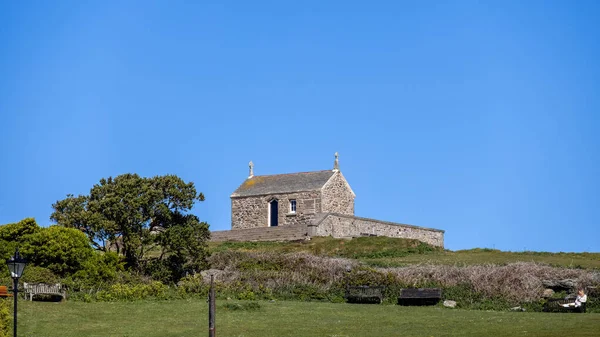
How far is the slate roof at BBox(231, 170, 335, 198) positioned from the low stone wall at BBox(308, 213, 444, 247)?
3.45 meters

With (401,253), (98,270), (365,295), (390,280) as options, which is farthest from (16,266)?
(401,253)

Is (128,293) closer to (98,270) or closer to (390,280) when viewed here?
(98,270)

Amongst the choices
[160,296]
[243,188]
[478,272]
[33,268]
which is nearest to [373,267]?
[478,272]

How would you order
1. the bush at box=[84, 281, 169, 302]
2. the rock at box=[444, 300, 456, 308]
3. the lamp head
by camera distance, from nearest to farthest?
the lamp head → the rock at box=[444, 300, 456, 308] → the bush at box=[84, 281, 169, 302]

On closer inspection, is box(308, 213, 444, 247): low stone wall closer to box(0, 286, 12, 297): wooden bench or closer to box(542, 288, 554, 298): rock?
box(542, 288, 554, 298): rock

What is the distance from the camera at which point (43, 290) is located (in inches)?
1479

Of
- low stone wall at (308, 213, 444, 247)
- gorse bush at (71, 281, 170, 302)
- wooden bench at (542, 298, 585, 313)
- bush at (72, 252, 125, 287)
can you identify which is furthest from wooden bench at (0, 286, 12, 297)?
low stone wall at (308, 213, 444, 247)

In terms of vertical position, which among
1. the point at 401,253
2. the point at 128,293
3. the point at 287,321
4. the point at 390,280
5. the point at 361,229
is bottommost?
the point at 287,321

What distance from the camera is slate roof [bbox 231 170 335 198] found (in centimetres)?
6850

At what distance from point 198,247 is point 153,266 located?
7.65 ft

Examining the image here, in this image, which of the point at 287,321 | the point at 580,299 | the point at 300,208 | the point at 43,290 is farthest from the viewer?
the point at 300,208

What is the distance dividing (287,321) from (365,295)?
7.23 metres

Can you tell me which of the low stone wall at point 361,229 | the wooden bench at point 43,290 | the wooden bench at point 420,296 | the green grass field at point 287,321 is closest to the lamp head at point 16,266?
the green grass field at point 287,321

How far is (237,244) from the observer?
60.2 meters
